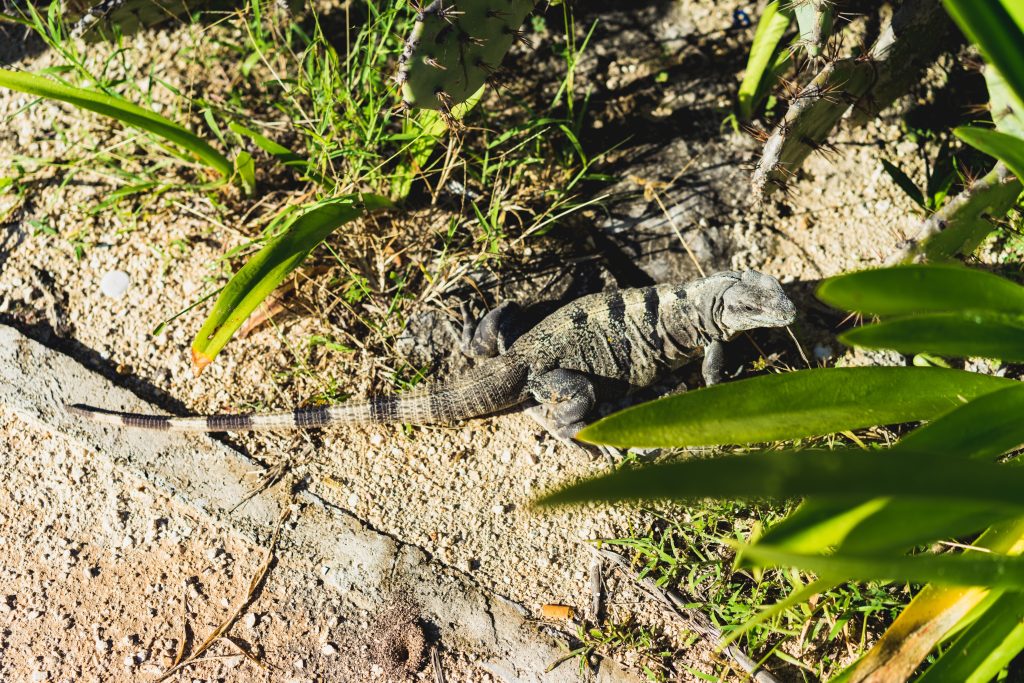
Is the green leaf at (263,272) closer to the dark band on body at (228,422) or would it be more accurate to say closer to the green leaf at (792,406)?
the dark band on body at (228,422)

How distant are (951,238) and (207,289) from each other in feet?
9.79

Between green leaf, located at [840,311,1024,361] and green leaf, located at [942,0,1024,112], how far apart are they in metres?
0.68

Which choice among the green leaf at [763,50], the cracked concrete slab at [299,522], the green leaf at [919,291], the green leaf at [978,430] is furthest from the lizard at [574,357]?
the green leaf at [978,430]

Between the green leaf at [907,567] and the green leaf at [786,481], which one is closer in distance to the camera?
the green leaf at [786,481]

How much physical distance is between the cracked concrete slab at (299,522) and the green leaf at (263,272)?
0.64 metres

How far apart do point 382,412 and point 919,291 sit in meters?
1.97

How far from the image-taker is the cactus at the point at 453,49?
242cm

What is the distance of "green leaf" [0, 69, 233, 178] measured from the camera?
8.50ft

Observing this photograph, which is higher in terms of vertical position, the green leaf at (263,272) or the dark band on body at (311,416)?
the green leaf at (263,272)

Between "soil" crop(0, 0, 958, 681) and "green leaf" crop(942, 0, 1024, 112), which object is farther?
"soil" crop(0, 0, 958, 681)

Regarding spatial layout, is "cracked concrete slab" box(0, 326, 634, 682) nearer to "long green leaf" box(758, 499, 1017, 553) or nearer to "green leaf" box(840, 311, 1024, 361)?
"long green leaf" box(758, 499, 1017, 553)

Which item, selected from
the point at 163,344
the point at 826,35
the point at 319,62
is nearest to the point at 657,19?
the point at 826,35

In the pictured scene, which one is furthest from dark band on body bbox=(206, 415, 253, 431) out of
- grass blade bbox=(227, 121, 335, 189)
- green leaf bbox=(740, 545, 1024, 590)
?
green leaf bbox=(740, 545, 1024, 590)

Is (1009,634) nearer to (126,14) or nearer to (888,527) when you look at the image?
(888,527)
